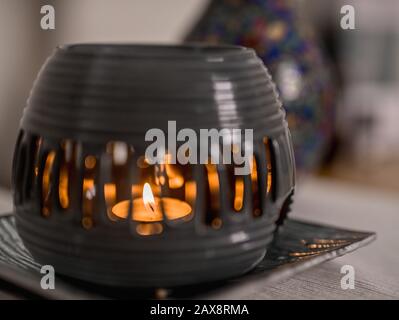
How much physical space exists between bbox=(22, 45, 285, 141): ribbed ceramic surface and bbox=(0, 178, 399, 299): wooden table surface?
12 centimetres

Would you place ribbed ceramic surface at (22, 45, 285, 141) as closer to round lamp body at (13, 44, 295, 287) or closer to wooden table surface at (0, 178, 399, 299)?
round lamp body at (13, 44, 295, 287)

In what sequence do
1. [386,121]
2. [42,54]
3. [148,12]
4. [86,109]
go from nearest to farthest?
[86,109] → [42,54] → [148,12] → [386,121]

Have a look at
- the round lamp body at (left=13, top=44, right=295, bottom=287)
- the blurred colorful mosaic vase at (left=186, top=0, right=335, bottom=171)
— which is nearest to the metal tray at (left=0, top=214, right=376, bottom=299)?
the round lamp body at (left=13, top=44, right=295, bottom=287)

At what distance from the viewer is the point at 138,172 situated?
362 millimetres

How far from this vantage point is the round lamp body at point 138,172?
364 mm

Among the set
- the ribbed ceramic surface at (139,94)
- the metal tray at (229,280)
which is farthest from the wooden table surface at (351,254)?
the ribbed ceramic surface at (139,94)

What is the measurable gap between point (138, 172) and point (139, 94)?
0.05 m

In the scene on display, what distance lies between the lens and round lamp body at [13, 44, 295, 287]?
1.19ft

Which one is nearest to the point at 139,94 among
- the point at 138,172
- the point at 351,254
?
the point at 138,172

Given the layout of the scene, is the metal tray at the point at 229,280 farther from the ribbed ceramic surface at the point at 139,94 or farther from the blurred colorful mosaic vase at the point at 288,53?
the blurred colorful mosaic vase at the point at 288,53

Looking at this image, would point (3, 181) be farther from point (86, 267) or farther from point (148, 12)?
point (86, 267)

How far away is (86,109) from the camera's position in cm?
37

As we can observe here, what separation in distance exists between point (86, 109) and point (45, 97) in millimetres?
40

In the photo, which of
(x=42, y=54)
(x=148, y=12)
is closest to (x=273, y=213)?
(x=42, y=54)
